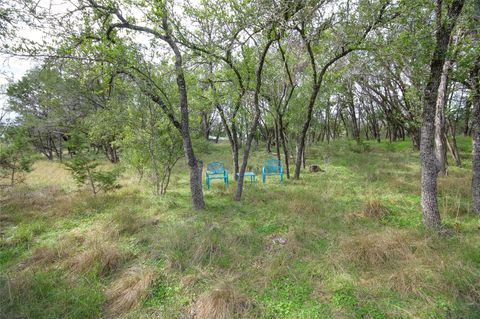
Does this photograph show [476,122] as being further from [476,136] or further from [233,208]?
[233,208]

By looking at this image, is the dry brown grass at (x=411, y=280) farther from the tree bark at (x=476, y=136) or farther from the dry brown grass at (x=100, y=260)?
the dry brown grass at (x=100, y=260)

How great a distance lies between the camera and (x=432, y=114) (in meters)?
3.54

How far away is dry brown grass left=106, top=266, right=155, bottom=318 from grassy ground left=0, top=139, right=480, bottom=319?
1 cm

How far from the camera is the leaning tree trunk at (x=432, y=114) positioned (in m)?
3.24

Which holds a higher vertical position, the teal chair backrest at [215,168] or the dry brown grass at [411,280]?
the teal chair backrest at [215,168]

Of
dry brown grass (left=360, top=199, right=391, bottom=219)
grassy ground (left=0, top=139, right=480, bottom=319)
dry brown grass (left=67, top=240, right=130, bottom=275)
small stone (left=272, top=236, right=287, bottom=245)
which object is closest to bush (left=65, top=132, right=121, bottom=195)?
grassy ground (left=0, top=139, right=480, bottom=319)

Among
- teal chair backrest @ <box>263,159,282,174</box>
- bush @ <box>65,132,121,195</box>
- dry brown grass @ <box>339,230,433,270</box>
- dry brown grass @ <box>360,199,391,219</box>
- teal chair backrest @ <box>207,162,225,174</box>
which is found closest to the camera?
dry brown grass @ <box>339,230,433,270</box>

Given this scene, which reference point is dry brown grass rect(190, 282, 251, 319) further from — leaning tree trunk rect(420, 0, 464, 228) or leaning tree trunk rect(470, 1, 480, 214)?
leaning tree trunk rect(470, 1, 480, 214)

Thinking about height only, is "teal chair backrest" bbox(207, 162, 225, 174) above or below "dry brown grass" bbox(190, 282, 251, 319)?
above

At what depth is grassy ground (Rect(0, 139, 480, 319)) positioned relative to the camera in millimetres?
2453

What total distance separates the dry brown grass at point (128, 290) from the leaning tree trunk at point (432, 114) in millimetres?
4753

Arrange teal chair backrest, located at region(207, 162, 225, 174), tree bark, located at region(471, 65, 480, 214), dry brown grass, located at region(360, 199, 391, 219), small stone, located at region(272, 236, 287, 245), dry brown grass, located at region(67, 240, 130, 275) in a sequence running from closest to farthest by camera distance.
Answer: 1. dry brown grass, located at region(67, 240, 130, 275)
2. small stone, located at region(272, 236, 287, 245)
3. tree bark, located at region(471, 65, 480, 214)
4. dry brown grass, located at region(360, 199, 391, 219)
5. teal chair backrest, located at region(207, 162, 225, 174)

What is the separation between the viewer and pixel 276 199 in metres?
6.04

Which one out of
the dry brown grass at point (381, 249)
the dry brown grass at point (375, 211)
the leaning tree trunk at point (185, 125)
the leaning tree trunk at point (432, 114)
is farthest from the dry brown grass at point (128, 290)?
the leaning tree trunk at point (432, 114)
